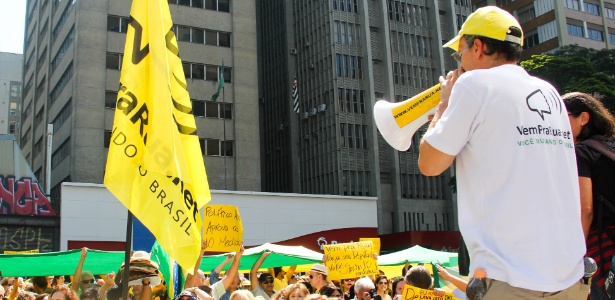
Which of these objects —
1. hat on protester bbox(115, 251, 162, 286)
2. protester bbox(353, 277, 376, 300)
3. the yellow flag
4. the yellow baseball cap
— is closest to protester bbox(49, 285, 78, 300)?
hat on protester bbox(115, 251, 162, 286)

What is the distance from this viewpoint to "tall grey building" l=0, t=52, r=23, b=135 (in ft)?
344

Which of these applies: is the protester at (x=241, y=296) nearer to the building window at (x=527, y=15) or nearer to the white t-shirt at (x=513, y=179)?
the white t-shirt at (x=513, y=179)

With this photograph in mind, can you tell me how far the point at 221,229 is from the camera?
11602 millimetres

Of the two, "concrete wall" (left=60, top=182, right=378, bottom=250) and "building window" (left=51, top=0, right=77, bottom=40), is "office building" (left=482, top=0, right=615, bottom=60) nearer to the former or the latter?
"concrete wall" (left=60, top=182, right=378, bottom=250)

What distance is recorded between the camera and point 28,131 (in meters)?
70.7

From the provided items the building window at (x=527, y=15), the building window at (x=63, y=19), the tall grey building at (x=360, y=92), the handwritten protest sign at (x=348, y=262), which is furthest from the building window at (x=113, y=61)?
the handwritten protest sign at (x=348, y=262)

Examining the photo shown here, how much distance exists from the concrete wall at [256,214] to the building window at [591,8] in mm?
34398

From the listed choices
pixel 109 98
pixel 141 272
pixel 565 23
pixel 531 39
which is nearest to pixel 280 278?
pixel 141 272

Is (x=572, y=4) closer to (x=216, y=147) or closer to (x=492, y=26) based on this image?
(x=216, y=147)

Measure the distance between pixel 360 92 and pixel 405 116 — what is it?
59.0m

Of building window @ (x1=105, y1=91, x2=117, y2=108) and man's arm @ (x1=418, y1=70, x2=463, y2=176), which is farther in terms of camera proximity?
building window @ (x1=105, y1=91, x2=117, y2=108)

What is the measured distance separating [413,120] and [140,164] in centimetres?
223

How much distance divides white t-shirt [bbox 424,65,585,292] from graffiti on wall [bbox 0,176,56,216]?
3741 centimetres

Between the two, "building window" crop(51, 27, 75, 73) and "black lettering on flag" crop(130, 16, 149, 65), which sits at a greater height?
"building window" crop(51, 27, 75, 73)
